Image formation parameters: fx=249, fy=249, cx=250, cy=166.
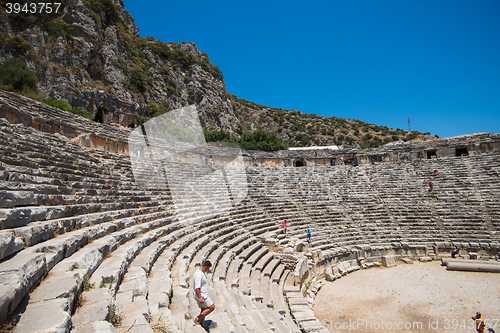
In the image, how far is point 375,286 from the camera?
9.25 metres

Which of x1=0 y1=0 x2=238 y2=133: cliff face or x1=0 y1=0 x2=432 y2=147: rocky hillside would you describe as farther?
x1=0 y1=0 x2=432 y2=147: rocky hillside

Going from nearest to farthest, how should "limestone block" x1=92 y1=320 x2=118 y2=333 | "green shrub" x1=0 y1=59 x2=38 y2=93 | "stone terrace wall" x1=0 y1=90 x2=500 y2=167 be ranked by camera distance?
1. "limestone block" x1=92 y1=320 x2=118 y2=333
2. "stone terrace wall" x1=0 y1=90 x2=500 y2=167
3. "green shrub" x1=0 y1=59 x2=38 y2=93

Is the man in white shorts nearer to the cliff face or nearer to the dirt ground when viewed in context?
the dirt ground

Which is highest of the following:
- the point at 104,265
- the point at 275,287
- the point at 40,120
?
the point at 40,120

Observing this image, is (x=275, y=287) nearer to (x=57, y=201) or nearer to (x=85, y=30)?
(x=57, y=201)

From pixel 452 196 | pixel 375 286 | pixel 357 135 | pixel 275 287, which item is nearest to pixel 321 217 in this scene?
pixel 375 286

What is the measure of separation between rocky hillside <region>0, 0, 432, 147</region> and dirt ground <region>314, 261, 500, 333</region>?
23073 millimetres

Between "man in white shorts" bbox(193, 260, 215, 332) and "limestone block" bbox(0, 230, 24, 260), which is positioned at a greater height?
"limestone block" bbox(0, 230, 24, 260)

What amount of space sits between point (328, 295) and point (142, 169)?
9591 millimetres

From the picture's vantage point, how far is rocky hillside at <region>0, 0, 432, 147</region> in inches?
776

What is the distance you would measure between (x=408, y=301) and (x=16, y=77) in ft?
78.9

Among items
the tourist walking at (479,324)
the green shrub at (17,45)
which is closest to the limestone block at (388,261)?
the tourist walking at (479,324)

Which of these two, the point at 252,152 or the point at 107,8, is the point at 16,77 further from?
the point at 252,152

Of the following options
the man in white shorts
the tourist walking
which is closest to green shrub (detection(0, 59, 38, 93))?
the man in white shorts
